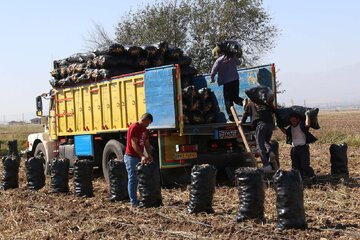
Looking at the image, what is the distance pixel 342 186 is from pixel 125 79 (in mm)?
4764

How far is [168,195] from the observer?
10766 millimetres

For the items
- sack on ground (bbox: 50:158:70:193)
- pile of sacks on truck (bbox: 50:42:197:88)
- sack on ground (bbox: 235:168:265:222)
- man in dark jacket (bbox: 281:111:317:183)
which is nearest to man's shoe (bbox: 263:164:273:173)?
man in dark jacket (bbox: 281:111:317:183)

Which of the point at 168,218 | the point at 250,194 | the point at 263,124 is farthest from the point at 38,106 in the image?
the point at 250,194

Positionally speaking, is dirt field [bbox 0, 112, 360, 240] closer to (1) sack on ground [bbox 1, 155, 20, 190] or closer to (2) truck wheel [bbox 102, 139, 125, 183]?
(2) truck wheel [bbox 102, 139, 125, 183]

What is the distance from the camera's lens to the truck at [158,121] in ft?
36.4

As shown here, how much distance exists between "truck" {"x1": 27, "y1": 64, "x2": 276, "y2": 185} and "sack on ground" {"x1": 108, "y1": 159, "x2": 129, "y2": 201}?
107 centimetres

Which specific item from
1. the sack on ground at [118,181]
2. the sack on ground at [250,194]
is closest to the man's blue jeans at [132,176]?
the sack on ground at [118,181]

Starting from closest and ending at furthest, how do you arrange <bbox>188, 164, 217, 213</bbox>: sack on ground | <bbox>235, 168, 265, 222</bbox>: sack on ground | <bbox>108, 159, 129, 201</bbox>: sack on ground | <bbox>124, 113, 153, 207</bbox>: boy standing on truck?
<bbox>235, 168, 265, 222</bbox>: sack on ground
<bbox>188, 164, 217, 213</bbox>: sack on ground
<bbox>124, 113, 153, 207</bbox>: boy standing on truck
<bbox>108, 159, 129, 201</bbox>: sack on ground

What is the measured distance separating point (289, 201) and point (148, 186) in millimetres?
2767

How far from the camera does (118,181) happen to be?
10.3 meters

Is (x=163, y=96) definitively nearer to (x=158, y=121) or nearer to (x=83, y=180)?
(x=158, y=121)

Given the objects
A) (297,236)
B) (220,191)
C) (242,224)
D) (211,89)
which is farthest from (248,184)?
(211,89)

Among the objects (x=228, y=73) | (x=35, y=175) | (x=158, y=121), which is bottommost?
(x=35, y=175)

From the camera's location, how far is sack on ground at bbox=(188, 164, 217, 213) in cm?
862
